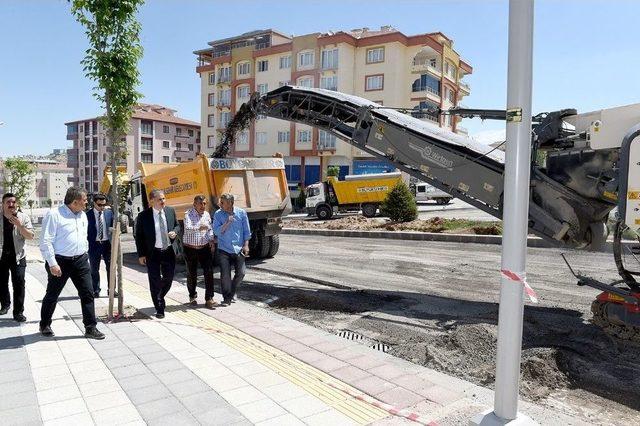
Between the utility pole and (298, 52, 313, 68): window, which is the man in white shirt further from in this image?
(298, 52, 313, 68): window

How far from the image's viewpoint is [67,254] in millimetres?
5277

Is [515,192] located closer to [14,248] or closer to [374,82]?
[14,248]

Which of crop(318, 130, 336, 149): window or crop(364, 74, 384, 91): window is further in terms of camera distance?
crop(318, 130, 336, 149): window

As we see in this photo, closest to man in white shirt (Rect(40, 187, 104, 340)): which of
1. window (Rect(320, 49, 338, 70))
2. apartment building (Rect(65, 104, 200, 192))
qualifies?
window (Rect(320, 49, 338, 70))

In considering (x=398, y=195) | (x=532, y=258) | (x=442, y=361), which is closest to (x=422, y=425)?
(x=442, y=361)

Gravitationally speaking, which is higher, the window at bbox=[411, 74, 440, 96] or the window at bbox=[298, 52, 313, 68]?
the window at bbox=[298, 52, 313, 68]

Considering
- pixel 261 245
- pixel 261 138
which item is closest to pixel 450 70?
pixel 261 138

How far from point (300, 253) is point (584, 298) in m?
8.02

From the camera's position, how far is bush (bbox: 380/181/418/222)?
2019 cm


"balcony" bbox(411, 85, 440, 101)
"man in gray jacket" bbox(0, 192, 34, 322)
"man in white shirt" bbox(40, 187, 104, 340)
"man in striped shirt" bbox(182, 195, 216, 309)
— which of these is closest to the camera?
"man in white shirt" bbox(40, 187, 104, 340)

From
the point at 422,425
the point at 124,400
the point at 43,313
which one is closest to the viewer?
the point at 422,425

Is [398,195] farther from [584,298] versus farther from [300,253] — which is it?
[584,298]

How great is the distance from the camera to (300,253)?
45.6ft

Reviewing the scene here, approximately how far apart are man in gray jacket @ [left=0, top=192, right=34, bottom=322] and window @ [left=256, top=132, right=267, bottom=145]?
46.2 meters
